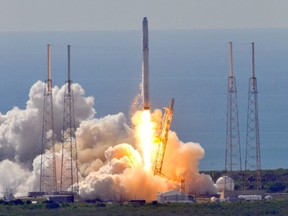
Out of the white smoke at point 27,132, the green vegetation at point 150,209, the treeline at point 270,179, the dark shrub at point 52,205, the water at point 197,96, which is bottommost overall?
the green vegetation at point 150,209

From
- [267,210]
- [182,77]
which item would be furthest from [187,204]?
[182,77]

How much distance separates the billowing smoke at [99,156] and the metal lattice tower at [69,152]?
1.41ft

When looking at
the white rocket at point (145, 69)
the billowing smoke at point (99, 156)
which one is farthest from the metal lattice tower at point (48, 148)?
the white rocket at point (145, 69)

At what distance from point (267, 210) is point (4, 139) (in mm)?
15709

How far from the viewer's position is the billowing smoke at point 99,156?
226ft

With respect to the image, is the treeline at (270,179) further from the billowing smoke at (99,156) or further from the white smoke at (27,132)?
the white smoke at (27,132)

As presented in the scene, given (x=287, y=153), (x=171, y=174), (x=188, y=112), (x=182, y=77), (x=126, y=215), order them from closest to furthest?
(x=126, y=215) < (x=171, y=174) < (x=287, y=153) < (x=188, y=112) < (x=182, y=77)

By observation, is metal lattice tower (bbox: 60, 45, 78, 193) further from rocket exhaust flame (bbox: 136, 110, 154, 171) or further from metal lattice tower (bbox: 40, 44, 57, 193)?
rocket exhaust flame (bbox: 136, 110, 154, 171)

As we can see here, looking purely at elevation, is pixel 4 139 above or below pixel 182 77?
below

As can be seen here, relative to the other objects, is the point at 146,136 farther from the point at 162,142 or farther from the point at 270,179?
the point at 270,179

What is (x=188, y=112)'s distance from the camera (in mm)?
145500

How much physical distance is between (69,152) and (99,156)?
53.0 inches

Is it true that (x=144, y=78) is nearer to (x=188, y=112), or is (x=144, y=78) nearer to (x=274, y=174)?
(x=274, y=174)

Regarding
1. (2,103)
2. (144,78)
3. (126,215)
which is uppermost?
(2,103)
